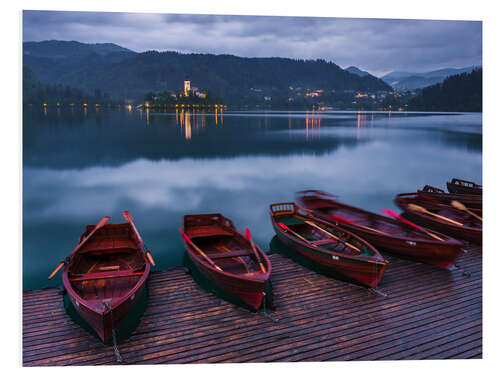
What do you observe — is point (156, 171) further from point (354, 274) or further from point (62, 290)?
point (354, 274)

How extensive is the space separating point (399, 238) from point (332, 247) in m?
1.05

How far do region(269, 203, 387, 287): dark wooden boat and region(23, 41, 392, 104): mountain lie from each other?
62.1 meters

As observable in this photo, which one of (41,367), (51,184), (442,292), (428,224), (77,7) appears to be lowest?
(41,367)

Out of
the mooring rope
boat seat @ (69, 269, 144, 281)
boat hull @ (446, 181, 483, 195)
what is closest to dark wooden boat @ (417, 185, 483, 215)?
boat hull @ (446, 181, 483, 195)

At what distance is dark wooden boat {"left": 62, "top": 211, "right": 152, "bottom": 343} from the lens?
354 centimetres

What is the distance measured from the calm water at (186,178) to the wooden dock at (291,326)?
84.3 inches

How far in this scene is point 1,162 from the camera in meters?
3.96

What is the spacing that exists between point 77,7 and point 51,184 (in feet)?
29.1

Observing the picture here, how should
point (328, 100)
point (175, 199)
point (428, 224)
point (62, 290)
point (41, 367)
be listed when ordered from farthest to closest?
1. point (328, 100)
2. point (175, 199)
3. point (428, 224)
4. point (62, 290)
5. point (41, 367)

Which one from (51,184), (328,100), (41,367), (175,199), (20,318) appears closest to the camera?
(41,367)

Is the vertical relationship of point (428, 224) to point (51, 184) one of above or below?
below

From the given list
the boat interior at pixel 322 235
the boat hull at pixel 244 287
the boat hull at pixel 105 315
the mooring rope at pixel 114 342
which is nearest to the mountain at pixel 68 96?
the boat interior at pixel 322 235

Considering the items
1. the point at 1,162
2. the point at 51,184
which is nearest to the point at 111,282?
the point at 1,162

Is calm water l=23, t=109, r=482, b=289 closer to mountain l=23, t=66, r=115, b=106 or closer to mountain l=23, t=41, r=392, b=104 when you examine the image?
mountain l=23, t=66, r=115, b=106
